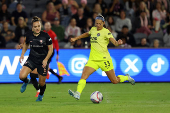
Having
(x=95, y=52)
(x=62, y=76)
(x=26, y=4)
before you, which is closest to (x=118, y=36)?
(x=62, y=76)

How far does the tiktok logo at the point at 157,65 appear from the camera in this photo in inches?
597

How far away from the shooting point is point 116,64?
602 inches

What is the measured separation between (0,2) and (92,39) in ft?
40.2

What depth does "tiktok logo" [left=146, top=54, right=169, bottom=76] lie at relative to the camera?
1516cm

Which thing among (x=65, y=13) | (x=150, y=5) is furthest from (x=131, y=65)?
(x=65, y=13)

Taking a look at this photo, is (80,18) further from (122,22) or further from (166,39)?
(166,39)

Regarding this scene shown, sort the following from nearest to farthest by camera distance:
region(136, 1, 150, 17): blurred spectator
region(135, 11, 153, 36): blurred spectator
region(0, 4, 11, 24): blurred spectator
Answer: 1. region(135, 11, 153, 36): blurred spectator
2. region(136, 1, 150, 17): blurred spectator
3. region(0, 4, 11, 24): blurred spectator

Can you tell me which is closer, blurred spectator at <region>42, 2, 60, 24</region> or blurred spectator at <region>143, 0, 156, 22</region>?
blurred spectator at <region>42, 2, 60, 24</region>

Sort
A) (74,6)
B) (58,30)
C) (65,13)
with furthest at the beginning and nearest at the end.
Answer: (65,13)
(74,6)
(58,30)

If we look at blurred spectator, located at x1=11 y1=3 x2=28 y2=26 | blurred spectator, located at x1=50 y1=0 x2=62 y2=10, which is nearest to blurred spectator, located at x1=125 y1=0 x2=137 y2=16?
blurred spectator, located at x1=50 y1=0 x2=62 y2=10

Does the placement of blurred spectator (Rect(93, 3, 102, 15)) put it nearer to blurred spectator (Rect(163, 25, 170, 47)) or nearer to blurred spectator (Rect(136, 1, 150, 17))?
blurred spectator (Rect(136, 1, 150, 17))

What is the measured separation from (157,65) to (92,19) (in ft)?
15.7

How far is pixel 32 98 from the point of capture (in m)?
10.4

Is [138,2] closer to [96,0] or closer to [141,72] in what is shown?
[96,0]
